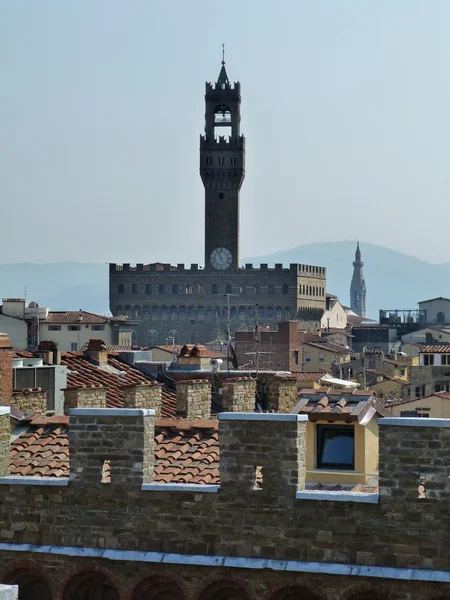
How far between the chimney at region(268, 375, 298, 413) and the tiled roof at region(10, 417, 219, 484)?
6089 mm

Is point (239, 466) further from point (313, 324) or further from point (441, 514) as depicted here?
point (313, 324)

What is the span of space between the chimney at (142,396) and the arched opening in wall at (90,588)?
15.8 feet

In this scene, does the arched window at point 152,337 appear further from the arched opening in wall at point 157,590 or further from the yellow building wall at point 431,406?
the arched opening in wall at point 157,590

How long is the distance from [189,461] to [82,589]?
204 cm

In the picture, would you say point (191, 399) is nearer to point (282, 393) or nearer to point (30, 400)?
point (30, 400)

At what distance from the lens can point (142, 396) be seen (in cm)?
1661

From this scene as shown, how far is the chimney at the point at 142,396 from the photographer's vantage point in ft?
54.0

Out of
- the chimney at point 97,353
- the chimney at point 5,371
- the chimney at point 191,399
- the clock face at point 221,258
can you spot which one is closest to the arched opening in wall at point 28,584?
the chimney at point 5,371


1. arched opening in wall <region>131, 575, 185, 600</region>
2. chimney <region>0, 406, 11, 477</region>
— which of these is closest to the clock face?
chimney <region>0, 406, 11, 477</region>

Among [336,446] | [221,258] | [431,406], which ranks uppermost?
[221,258]

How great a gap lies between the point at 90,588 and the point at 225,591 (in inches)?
44.5

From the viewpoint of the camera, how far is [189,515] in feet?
37.2

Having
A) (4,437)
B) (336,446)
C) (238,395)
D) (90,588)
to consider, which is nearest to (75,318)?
(238,395)

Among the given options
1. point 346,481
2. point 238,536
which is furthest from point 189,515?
point 346,481
